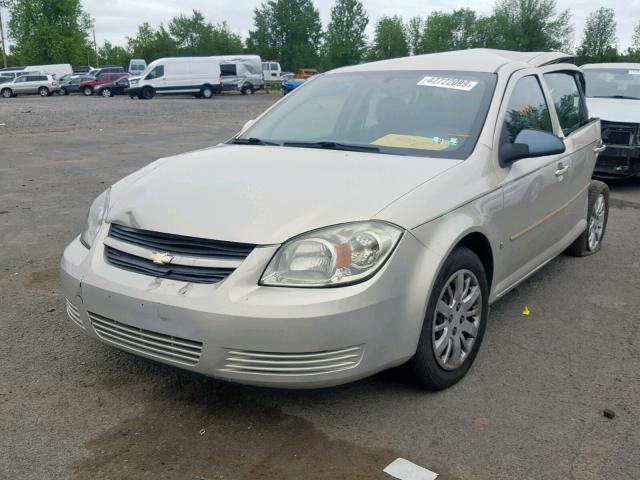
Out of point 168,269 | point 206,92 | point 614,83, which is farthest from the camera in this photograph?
point 206,92

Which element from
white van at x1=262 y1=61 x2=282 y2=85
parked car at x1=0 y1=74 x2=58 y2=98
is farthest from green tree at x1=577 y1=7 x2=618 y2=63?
parked car at x1=0 y1=74 x2=58 y2=98

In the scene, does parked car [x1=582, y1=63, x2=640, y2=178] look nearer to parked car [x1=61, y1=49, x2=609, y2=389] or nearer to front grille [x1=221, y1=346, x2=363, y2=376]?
parked car [x1=61, y1=49, x2=609, y2=389]

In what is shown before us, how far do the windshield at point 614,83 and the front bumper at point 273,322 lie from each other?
841 cm

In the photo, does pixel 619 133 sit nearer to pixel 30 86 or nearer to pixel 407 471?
pixel 407 471

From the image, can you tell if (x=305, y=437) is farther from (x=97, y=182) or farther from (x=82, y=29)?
(x=82, y=29)

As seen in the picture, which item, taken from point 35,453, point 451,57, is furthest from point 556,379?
point 35,453

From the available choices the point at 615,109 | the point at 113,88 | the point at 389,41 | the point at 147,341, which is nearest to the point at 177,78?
the point at 113,88

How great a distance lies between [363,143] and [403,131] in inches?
9.8

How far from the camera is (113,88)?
4281cm

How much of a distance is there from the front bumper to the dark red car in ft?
144

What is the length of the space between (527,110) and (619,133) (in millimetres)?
5365

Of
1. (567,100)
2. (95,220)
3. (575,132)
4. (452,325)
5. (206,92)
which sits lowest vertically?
(206,92)

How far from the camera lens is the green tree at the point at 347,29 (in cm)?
8656

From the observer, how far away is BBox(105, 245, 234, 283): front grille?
284cm
